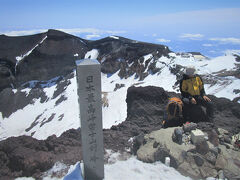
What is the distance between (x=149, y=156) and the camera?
485 cm

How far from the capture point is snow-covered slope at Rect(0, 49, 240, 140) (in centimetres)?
1451

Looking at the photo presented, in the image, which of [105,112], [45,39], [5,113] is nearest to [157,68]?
[105,112]

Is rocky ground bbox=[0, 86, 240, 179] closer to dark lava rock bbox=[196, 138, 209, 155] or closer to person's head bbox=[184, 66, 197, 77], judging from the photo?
dark lava rock bbox=[196, 138, 209, 155]

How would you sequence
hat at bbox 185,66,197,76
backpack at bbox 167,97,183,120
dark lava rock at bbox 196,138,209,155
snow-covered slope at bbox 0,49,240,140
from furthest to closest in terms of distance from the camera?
snow-covered slope at bbox 0,49,240,140, backpack at bbox 167,97,183,120, hat at bbox 185,66,197,76, dark lava rock at bbox 196,138,209,155

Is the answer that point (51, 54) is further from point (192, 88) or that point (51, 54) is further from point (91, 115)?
point (91, 115)

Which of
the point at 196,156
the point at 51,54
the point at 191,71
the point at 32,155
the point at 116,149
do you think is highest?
the point at 191,71

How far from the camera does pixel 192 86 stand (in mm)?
6055

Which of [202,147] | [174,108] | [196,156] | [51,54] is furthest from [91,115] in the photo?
[51,54]

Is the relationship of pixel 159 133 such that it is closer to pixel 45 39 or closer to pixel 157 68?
pixel 157 68

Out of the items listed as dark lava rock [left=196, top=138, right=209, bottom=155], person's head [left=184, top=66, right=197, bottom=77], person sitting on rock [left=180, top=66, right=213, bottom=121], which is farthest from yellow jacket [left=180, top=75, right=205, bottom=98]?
dark lava rock [left=196, top=138, right=209, bottom=155]

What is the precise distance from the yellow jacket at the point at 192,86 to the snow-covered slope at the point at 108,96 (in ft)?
15.1

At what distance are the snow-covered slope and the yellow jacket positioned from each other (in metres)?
4.61

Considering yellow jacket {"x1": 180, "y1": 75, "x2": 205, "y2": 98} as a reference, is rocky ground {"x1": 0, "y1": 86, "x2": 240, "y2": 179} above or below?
below

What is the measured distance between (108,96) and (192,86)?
14.6 m
